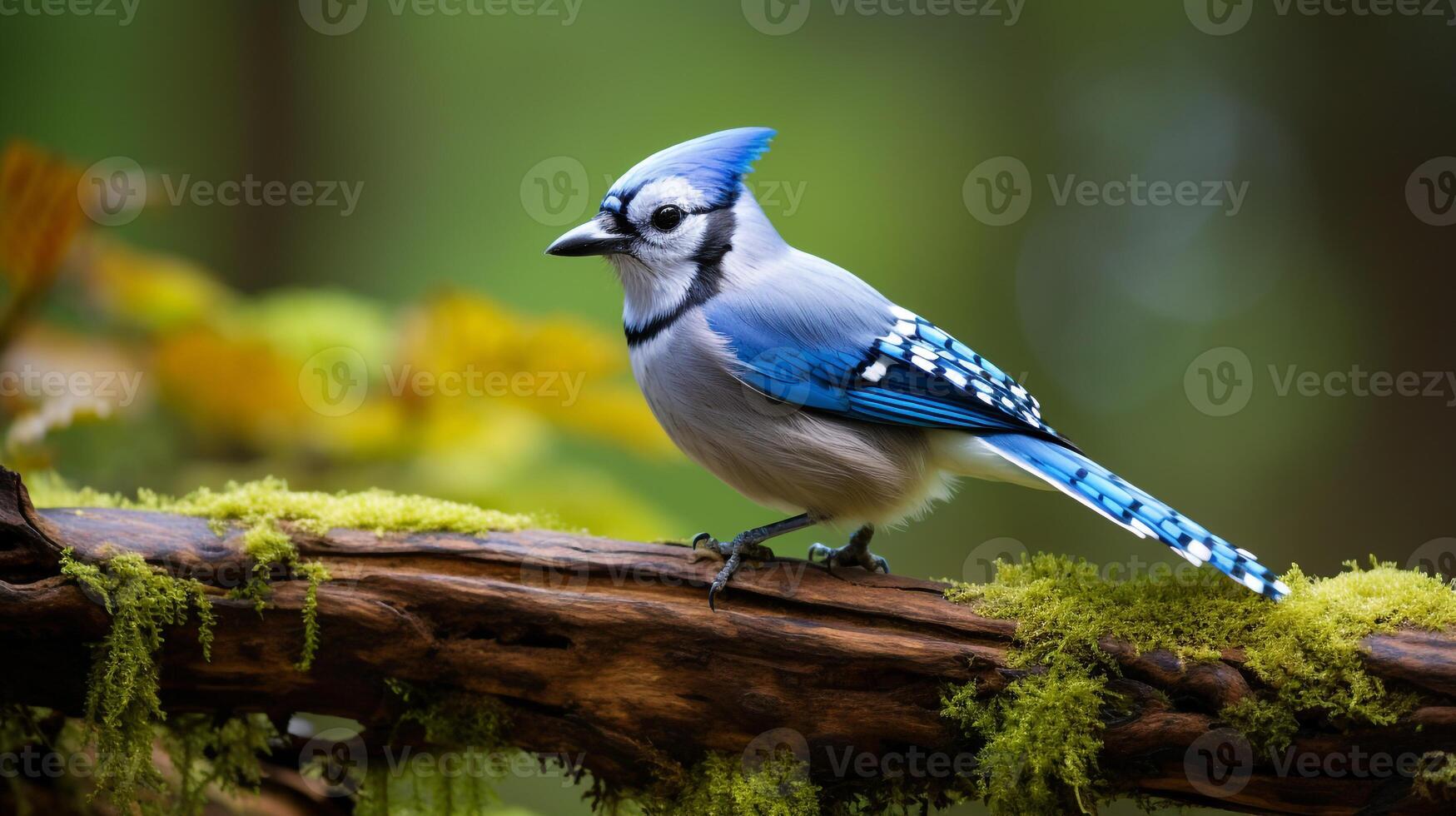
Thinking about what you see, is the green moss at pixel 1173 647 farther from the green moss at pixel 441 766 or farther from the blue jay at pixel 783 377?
the green moss at pixel 441 766

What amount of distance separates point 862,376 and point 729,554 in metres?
0.68

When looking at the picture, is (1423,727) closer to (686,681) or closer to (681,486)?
(686,681)

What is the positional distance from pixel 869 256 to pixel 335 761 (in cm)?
448

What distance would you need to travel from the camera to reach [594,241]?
115 inches

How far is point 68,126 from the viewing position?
5324 millimetres

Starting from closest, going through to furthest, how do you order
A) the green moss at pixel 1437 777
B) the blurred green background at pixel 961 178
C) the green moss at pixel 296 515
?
1. the green moss at pixel 1437 777
2. the green moss at pixel 296 515
3. the blurred green background at pixel 961 178

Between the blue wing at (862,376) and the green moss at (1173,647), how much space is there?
1.72ft

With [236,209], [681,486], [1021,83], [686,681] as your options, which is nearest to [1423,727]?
[686,681]

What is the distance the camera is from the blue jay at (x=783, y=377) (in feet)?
9.15

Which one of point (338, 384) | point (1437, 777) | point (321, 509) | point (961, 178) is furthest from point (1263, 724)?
point (961, 178)

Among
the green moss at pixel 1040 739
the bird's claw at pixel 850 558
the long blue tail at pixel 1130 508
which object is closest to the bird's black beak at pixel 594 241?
the bird's claw at pixel 850 558

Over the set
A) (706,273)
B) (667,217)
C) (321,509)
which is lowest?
(321,509)

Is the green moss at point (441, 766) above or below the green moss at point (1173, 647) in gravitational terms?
below

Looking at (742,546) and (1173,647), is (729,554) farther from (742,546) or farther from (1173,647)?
(1173,647)
